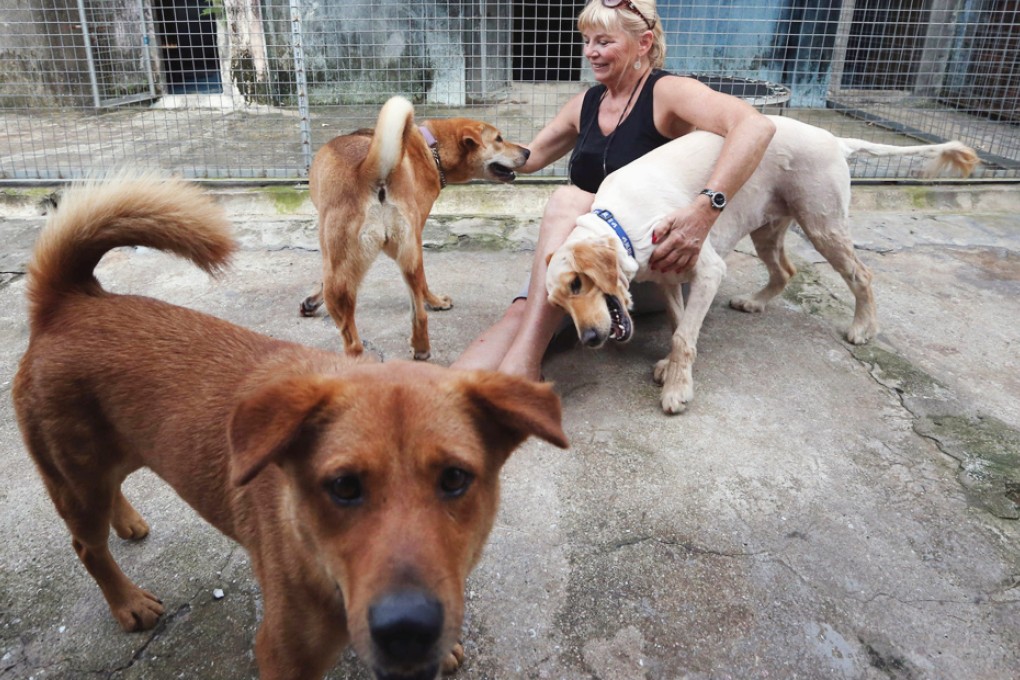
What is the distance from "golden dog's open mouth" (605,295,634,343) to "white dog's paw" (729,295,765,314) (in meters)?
1.20

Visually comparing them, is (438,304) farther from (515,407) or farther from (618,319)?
(515,407)

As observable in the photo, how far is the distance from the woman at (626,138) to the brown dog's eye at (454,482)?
1.56 meters

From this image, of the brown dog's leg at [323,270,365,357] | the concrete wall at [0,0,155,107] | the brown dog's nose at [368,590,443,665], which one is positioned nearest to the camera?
the brown dog's nose at [368,590,443,665]

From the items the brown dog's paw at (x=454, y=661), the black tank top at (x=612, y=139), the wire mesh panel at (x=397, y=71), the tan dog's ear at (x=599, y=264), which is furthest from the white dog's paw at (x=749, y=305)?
the wire mesh panel at (x=397, y=71)

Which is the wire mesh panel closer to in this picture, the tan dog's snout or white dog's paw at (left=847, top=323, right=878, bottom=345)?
white dog's paw at (left=847, top=323, right=878, bottom=345)

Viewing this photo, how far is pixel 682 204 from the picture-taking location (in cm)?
294

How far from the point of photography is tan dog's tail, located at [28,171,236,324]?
166 cm

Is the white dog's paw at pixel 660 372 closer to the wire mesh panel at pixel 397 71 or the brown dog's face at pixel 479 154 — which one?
the brown dog's face at pixel 479 154

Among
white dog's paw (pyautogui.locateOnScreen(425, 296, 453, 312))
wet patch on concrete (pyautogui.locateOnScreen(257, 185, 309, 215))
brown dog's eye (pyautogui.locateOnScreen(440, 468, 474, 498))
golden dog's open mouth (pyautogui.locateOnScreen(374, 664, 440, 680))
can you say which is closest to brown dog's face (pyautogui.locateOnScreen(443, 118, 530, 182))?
white dog's paw (pyautogui.locateOnScreen(425, 296, 453, 312))

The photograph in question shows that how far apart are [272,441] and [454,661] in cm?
86

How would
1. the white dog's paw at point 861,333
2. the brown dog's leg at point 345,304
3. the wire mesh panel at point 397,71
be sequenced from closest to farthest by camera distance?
the brown dog's leg at point 345,304 → the white dog's paw at point 861,333 → the wire mesh panel at point 397,71

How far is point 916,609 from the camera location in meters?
1.85

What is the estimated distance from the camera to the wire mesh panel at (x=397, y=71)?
22.1 feet

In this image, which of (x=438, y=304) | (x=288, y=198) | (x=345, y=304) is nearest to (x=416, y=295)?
(x=345, y=304)
